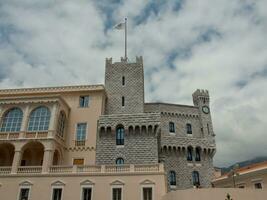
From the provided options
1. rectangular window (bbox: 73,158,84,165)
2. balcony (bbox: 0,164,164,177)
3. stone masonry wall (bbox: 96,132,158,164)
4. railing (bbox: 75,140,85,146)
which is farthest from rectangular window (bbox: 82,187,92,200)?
railing (bbox: 75,140,85,146)

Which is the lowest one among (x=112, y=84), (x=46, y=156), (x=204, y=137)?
(x=46, y=156)

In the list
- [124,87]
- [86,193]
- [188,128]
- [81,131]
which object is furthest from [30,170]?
[188,128]

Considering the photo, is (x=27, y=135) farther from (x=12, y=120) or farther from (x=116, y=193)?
(x=116, y=193)

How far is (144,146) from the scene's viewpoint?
95.1 feet

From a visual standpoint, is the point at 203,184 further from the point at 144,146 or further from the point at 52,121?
the point at 52,121

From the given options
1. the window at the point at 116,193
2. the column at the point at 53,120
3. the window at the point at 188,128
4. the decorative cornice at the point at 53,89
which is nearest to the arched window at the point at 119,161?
the window at the point at 116,193

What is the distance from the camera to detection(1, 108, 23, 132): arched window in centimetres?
2867

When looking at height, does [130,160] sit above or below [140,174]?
above

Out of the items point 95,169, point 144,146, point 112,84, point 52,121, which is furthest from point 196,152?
point 52,121

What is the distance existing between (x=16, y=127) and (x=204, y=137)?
2849 cm

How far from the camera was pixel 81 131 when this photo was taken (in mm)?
30906

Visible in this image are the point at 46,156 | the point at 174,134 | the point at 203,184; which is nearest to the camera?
the point at 46,156

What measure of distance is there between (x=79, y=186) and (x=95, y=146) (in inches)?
229

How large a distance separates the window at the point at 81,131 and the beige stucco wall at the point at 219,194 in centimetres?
1399
